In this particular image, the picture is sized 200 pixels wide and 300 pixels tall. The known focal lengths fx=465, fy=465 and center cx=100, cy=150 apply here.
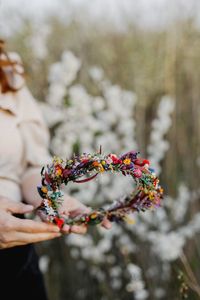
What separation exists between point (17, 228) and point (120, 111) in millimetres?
1345

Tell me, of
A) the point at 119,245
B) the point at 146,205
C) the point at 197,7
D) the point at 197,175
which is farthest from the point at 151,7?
the point at 146,205

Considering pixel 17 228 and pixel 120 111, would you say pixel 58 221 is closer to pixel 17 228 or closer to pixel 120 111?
pixel 17 228

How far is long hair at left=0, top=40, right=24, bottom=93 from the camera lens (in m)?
1.16

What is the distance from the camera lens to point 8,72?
120 cm

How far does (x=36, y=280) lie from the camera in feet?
3.60

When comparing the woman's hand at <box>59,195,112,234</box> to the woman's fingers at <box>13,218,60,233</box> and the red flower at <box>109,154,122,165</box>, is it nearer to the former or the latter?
the woman's fingers at <box>13,218,60,233</box>

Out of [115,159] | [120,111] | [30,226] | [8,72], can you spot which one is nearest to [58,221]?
[30,226]

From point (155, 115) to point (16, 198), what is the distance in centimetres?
161

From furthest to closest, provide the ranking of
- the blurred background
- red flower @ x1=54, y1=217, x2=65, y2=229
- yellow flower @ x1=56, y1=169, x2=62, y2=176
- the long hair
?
the blurred background
the long hair
red flower @ x1=54, y1=217, x2=65, y2=229
yellow flower @ x1=56, y1=169, x2=62, y2=176

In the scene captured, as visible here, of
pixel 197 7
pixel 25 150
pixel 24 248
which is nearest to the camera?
pixel 24 248

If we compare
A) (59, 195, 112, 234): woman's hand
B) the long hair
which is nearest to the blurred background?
the long hair

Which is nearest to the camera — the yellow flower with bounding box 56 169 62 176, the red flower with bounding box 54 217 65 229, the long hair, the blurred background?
the yellow flower with bounding box 56 169 62 176

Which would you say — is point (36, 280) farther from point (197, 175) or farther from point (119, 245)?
point (197, 175)

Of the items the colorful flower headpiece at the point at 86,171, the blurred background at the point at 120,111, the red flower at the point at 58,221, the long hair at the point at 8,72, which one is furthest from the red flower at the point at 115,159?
the blurred background at the point at 120,111
